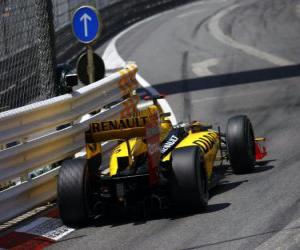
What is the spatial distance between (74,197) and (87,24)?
19.1ft

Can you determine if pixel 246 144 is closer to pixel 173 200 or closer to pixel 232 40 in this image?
pixel 173 200

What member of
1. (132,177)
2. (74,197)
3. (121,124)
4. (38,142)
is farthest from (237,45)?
(74,197)

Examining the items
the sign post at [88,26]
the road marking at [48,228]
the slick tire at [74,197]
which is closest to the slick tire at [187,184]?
the slick tire at [74,197]

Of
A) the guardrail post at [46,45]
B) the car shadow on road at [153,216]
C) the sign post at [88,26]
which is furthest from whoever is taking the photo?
the sign post at [88,26]

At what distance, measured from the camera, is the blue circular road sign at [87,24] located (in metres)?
13.6

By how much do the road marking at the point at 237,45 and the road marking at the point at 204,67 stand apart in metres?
1.15

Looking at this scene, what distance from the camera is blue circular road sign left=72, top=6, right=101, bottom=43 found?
13602 mm

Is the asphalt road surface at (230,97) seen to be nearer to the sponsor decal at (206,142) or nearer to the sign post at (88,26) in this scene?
the sponsor decal at (206,142)

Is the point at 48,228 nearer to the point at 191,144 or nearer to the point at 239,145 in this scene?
the point at 191,144

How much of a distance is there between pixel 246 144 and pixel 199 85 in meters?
8.41

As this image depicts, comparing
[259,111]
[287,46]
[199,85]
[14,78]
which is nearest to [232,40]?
[287,46]

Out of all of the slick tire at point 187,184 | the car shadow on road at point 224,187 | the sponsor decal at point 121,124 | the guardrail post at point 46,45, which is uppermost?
the guardrail post at point 46,45

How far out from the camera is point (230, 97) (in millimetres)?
16188

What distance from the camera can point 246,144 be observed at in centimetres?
968
